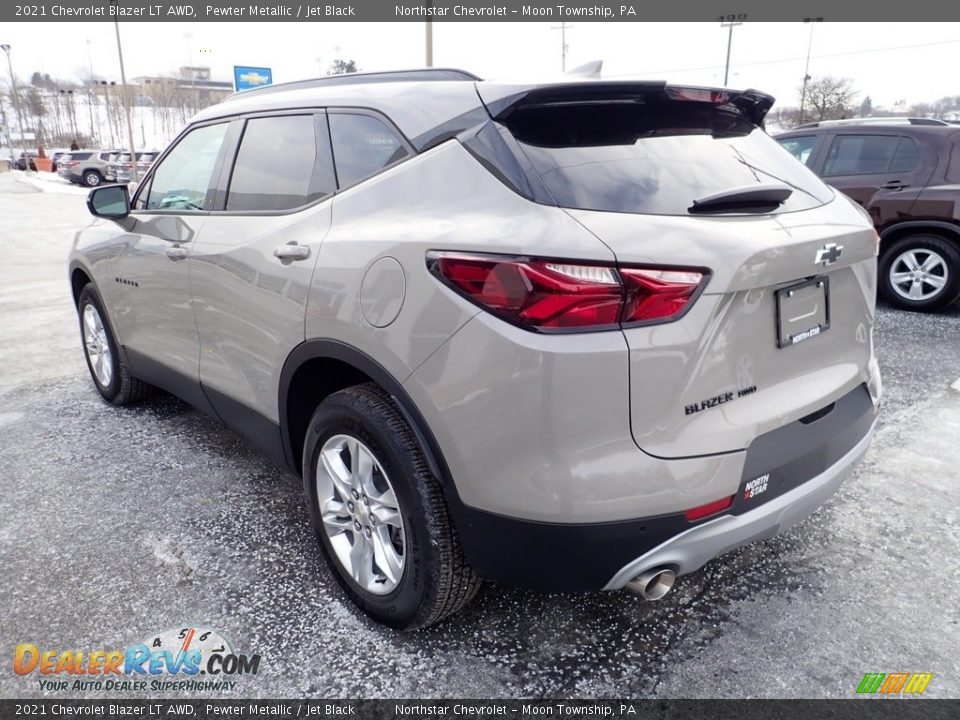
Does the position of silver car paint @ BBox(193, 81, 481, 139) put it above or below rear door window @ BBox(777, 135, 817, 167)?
above

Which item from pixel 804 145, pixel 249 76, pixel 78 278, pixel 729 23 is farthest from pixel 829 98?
pixel 78 278

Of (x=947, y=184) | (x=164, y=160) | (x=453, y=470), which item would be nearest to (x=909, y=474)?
(x=453, y=470)

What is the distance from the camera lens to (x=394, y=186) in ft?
7.25

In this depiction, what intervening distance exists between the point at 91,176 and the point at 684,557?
37294 mm

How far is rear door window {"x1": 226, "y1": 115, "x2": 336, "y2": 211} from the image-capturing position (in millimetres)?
2576

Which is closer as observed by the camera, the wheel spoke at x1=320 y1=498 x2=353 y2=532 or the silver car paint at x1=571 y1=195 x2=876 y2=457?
the silver car paint at x1=571 y1=195 x2=876 y2=457

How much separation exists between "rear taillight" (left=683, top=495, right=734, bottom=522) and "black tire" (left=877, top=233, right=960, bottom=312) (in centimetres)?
601

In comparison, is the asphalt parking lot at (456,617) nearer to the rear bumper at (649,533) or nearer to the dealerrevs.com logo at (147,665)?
the dealerrevs.com logo at (147,665)

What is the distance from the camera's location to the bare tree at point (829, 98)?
Answer: 161 ft

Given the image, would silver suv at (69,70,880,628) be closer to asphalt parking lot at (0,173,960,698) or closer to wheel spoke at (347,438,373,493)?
wheel spoke at (347,438,373,493)

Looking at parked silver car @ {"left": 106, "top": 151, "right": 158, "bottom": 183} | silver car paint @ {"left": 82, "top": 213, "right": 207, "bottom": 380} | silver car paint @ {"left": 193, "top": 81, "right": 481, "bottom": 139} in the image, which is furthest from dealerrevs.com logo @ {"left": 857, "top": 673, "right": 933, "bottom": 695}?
parked silver car @ {"left": 106, "top": 151, "right": 158, "bottom": 183}

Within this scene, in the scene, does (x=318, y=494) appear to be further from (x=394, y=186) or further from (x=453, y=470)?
(x=394, y=186)

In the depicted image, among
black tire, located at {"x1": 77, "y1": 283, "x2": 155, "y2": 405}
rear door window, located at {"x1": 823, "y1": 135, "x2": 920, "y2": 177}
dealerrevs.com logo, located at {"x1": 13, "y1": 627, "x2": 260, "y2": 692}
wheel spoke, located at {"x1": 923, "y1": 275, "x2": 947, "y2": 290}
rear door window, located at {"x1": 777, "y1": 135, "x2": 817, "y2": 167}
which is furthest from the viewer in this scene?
rear door window, located at {"x1": 777, "y1": 135, "x2": 817, "y2": 167}

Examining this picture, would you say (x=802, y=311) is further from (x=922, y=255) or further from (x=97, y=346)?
(x=922, y=255)
